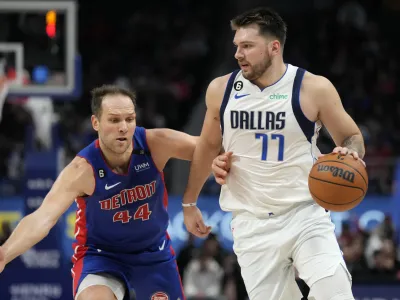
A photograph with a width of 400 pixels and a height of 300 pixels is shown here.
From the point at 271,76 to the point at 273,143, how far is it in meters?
0.47

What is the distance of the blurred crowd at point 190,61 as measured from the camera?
15.5 m

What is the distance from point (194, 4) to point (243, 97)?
48.5 feet

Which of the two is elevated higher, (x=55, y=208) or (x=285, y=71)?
(x=285, y=71)

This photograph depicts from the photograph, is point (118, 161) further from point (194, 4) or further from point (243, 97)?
point (194, 4)

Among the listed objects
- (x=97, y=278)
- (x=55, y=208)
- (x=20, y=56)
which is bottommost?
(x=97, y=278)

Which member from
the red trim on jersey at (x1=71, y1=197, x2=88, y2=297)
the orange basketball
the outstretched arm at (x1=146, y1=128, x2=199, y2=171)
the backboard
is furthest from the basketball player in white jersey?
the backboard

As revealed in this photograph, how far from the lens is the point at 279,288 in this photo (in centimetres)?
534

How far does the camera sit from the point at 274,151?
536cm

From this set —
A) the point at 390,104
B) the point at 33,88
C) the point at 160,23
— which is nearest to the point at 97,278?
the point at 33,88

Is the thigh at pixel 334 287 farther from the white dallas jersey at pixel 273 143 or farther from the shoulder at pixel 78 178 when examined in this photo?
the shoulder at pixel 78 178

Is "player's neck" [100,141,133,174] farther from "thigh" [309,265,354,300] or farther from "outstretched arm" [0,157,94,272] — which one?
"thigh" [309,265,354,300]

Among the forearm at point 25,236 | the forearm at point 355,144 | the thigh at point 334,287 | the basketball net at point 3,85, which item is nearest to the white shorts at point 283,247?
the thigh at point 334,287

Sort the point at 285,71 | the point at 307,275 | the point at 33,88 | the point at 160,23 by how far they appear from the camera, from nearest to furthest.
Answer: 1. the point at 307,275
2. the point at 285,71
3. the point at 33,88
4. the point at 160,23

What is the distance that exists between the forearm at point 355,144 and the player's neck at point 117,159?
5.13 feet
